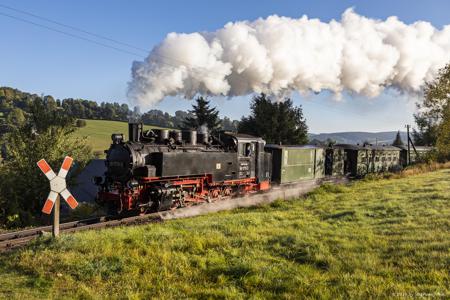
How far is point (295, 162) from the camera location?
20.9 m

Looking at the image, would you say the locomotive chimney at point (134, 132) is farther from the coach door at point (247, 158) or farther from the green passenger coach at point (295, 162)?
the green passenger coach at point (295, 162)

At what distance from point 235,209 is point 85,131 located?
151 feet

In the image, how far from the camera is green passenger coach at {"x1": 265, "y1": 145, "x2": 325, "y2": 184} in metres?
19.5

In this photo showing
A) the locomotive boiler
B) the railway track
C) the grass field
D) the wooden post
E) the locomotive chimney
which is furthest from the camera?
the locomotive chimney

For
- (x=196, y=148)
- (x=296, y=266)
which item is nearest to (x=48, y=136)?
(x=196, y=148)

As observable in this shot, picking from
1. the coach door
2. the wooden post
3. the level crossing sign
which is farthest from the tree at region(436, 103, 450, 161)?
the wooden post

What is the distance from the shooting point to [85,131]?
55188 millimetres

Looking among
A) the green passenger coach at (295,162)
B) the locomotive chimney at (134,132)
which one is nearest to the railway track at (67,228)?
the locomotive chimney at (134,132)

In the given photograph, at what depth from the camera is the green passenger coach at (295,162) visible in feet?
64.0

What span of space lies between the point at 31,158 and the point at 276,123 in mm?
22409

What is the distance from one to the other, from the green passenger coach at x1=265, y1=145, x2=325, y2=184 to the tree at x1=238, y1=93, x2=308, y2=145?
9.92 metres

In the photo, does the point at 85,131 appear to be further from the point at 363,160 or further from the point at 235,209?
the point at 235,209

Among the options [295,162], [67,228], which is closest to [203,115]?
[295,162]

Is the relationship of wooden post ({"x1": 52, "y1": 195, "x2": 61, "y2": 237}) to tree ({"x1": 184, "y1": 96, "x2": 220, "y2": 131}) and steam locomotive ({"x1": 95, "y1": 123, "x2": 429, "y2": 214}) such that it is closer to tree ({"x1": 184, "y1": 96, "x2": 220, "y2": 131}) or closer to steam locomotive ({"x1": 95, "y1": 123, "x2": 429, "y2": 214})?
steam locomotive ({"x1": 95, "y1": 123, "x2": 429, "y2": 214})
